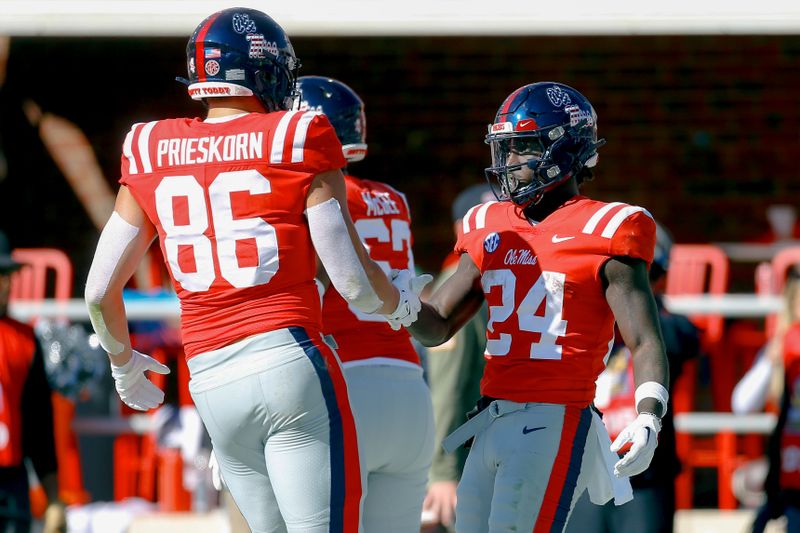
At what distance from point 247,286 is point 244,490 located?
1.77 feet

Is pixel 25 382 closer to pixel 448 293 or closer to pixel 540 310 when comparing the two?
pixel 448 293

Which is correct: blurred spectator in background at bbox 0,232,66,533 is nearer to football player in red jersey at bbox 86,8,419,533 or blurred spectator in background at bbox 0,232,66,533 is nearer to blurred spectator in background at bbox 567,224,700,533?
Answer: blurred spectator in background at bbox 567,224,700,533

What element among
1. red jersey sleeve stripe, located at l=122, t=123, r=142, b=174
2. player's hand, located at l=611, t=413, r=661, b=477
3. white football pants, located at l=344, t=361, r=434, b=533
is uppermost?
red jersey sleeve stripe, located at l=122, t=123, r=142, b=174

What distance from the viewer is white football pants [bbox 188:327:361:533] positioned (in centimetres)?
325

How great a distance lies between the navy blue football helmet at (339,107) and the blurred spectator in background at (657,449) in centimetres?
107

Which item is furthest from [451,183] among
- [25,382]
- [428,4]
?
[25,382]

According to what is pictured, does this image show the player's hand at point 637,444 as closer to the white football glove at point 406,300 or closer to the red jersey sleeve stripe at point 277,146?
the white football glove at point 406,300

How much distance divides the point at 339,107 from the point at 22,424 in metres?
2.32

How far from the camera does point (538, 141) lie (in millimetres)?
3574

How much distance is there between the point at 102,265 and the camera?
348 centimetres

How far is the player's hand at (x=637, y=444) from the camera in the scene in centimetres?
322

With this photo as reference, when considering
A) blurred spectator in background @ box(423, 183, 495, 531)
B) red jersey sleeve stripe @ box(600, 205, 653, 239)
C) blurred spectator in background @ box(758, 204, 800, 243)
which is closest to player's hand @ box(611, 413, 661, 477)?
red jersey sleeve stripe @ box(600, 205, 653, 239)

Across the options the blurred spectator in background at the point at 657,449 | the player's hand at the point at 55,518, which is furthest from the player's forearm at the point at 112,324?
the player's hand at the point at 55,518

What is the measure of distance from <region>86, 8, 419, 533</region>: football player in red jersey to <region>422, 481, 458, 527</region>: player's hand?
191 centimetres
